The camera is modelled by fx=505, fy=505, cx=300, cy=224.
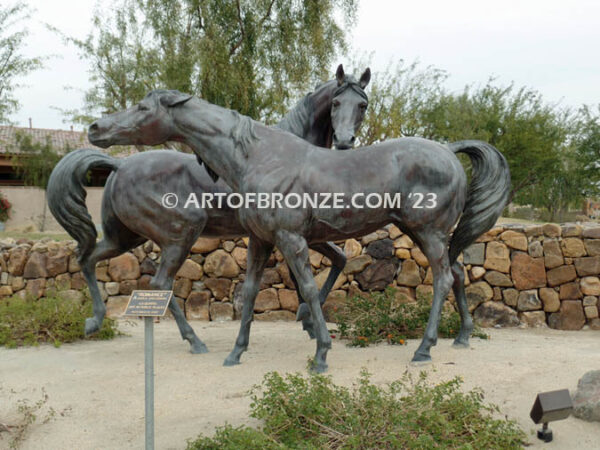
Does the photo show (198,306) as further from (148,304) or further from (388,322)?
(148,304)

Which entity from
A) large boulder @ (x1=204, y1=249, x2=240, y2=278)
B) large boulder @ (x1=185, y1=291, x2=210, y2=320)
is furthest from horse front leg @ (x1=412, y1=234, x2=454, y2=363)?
large boulder @ (x1=185, y1=291, x2=210, y2=320)

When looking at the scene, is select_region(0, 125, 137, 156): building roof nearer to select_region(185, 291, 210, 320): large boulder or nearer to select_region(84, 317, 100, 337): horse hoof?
select_region(185, 291, 210, 320): large boulder

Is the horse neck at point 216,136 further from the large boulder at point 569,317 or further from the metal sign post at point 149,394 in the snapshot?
the large boulder at point 569,317

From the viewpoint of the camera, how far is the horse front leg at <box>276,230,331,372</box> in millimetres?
3510

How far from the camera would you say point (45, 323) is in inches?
203

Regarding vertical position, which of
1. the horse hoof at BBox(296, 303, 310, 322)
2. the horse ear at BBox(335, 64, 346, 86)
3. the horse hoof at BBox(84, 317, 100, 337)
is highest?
the horse ear at BBox(335, 64, 346, 86)

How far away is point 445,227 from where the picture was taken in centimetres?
372

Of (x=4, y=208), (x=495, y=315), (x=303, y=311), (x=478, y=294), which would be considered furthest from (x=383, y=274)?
(x=4, y=208)

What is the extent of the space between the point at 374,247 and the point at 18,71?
12.9 metres

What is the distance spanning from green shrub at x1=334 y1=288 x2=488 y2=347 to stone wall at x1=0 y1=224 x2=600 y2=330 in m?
0.56

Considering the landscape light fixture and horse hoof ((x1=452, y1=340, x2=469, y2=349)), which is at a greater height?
the landscape light fixture

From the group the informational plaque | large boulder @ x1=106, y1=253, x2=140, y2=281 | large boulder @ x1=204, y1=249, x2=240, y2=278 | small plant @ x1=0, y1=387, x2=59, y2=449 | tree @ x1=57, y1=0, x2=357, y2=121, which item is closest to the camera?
the informational plaque

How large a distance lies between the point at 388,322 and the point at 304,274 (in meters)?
1.55

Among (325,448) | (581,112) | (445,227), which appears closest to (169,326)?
(445,227)
